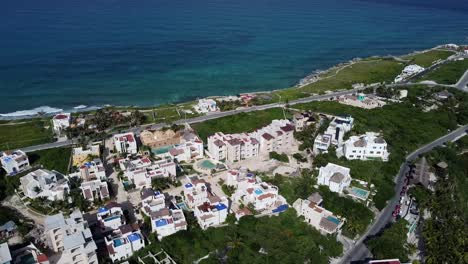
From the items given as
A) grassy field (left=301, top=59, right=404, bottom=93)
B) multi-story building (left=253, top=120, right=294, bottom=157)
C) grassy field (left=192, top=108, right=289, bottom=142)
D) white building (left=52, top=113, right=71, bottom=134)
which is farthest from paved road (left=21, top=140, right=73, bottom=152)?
grassy field (left=301, top=59, right=404, bottom=93)

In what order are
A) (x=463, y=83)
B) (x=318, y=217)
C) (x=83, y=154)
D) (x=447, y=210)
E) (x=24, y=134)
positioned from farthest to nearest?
1. (x=463, y=83)
2. (x=24, y=134)
3. (x=83, y=154)
4. (x=447, y=210)
5. (x=318, y=217)

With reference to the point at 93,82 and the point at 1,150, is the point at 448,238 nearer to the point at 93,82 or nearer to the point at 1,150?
the point at 1,150

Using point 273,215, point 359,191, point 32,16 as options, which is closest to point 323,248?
point 273,215

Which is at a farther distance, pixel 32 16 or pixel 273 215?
pixel 32 16

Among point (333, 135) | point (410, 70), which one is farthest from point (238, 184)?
point (410, 70)

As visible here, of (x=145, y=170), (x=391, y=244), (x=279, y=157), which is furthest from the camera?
(x=279, y=157)

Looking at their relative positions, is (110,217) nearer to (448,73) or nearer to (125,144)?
(125,144)
